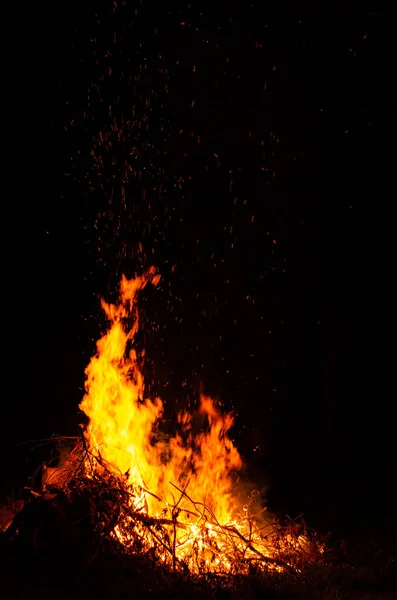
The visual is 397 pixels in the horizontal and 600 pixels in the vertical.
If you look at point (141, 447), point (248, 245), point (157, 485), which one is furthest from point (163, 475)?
point (248, 245)

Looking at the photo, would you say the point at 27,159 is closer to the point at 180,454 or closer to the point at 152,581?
the point at 180,454

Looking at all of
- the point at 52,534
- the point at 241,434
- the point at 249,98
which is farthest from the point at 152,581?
the point at 249,98

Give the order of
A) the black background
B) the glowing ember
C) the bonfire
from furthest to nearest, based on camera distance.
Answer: the black background → the glowing ember → the bonfire

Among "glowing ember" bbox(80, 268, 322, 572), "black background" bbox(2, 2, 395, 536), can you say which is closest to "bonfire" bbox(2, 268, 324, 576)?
"glowing ember" bbox(80, 268, 322, 572)

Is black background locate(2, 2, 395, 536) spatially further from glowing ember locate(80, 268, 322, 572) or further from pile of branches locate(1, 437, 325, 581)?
pile of branches locate(1, 437, 325, 581)

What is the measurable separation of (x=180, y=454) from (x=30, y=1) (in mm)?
4886

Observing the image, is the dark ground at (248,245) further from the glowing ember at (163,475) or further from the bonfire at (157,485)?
the glowing ember at (163,475)

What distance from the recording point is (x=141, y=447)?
5141mm

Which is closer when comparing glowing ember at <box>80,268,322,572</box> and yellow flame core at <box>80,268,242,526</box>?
glowing ember at <box>80,268,322,572</box>

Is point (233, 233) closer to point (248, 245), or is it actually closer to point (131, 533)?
point (248, 245)

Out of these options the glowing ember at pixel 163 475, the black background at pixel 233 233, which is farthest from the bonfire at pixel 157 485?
the black background at pixel 233 233

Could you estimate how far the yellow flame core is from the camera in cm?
500

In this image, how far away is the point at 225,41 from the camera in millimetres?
5910

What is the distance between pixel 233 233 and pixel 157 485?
2970mm
